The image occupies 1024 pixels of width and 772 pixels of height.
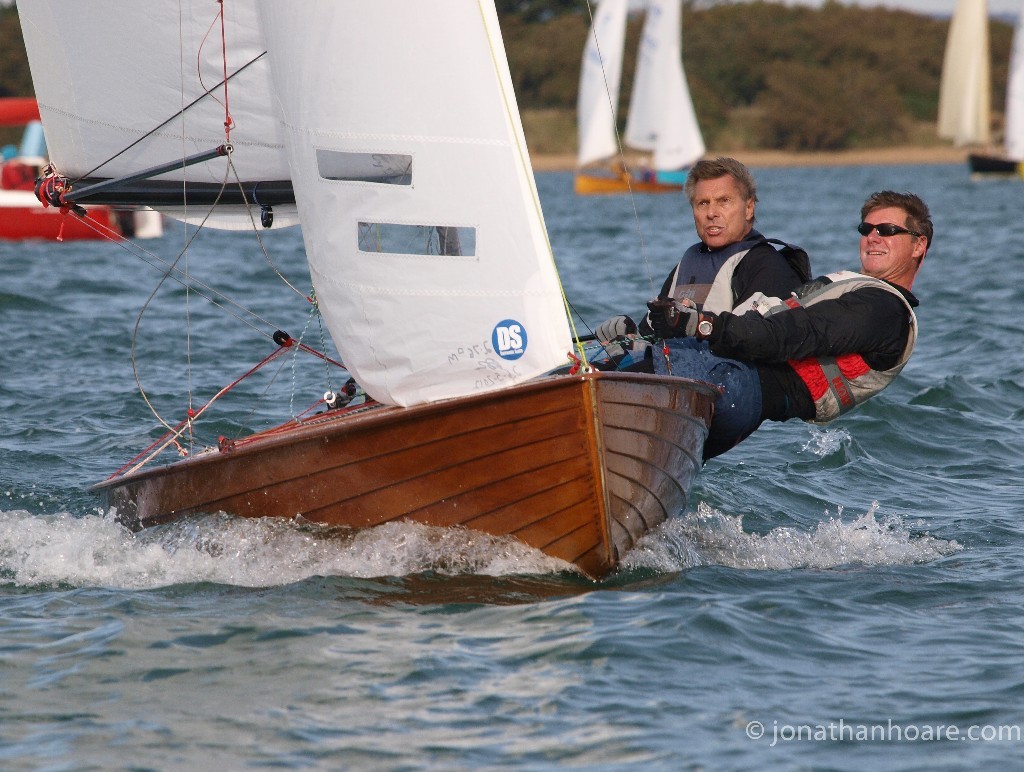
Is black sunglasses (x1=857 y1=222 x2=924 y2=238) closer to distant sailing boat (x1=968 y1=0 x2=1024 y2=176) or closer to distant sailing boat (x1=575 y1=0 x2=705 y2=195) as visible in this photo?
distant sailing boat (x1=575 y1=0 x2=705 y2=195)

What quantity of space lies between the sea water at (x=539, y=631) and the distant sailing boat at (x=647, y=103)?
85.9 feet

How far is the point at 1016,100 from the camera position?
119 ft

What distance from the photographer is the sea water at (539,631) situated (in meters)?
3.38

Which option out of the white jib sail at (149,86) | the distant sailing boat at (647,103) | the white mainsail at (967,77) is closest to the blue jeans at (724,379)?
the white jib sail at (149,86)

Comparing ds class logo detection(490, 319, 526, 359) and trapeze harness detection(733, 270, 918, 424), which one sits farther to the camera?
trapeze harness detection(733, 270, 918, 424)

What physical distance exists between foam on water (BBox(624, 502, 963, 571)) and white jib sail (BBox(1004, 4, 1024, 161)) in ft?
105

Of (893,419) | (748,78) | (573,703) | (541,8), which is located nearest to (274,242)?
(893,419)

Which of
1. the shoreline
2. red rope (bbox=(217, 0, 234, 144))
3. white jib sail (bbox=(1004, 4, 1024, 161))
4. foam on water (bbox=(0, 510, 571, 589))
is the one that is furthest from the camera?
the shoreline

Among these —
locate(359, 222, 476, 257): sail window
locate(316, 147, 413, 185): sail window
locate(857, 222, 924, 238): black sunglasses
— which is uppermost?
locate(316, 147, 413, 185): sail window

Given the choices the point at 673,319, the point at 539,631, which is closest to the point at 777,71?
the point at 673,319

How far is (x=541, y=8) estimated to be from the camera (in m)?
66.7

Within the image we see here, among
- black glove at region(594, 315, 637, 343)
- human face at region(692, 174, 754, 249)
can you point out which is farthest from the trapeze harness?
black glove at region(594, 315, 637, 343)

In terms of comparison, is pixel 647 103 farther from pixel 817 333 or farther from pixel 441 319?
pixel 441 319

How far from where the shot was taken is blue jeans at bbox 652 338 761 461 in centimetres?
480
